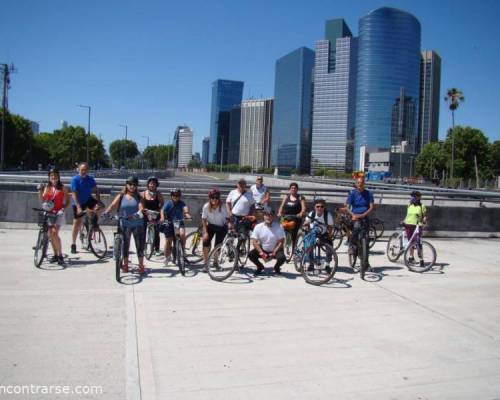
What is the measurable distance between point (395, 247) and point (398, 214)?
5.45 meters

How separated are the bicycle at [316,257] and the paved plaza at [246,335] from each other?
328 mm

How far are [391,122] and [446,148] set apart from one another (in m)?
84.6

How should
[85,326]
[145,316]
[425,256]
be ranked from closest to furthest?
[85,326] → [145,316] → [425,256]

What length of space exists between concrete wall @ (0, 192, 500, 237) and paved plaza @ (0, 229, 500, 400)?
5.62 meters

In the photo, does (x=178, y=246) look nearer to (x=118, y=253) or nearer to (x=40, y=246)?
(x=118, y=253)

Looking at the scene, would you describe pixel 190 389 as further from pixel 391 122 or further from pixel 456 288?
pixel 391 122

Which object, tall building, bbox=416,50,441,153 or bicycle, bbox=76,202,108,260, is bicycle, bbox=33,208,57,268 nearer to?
bicycle, bbox=76,202,108,260

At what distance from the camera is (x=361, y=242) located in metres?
9.63

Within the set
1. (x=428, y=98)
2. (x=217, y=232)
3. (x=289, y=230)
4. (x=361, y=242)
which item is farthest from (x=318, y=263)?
(x=428, y=98)

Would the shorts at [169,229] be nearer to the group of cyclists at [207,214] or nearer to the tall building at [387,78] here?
the group of cyclists at [207,214]

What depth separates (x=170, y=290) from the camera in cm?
800

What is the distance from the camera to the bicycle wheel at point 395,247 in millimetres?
11234

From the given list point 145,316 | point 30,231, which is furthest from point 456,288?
point 30,231

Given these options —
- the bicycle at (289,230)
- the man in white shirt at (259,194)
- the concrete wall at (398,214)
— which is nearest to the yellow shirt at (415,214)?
the bicycle at (289,230)
